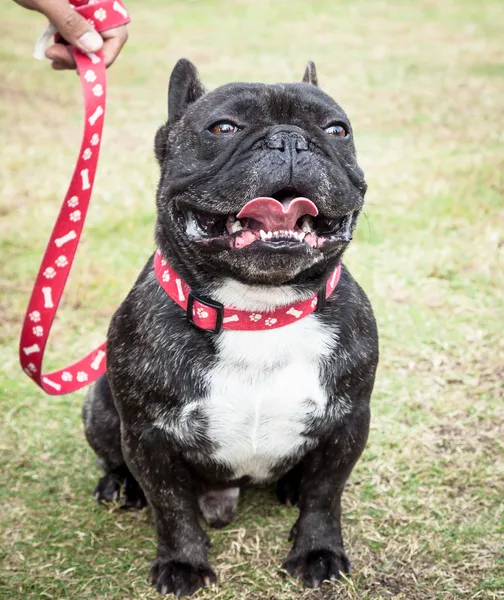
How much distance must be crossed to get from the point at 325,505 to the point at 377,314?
2.17 metres

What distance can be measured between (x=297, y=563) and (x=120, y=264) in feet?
10.4

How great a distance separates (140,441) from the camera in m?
3.00

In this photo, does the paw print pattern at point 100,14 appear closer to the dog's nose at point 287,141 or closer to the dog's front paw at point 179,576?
the dog's nose at point 287,141

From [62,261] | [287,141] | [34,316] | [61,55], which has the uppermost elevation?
[61,55]

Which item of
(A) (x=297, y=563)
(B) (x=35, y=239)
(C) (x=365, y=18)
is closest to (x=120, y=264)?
(B) (x=35, y=239)

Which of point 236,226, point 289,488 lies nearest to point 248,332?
point 236,226

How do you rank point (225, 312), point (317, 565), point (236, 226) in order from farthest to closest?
1. point (317, 565)
2. point (225, 312)
3. point (236, 226)

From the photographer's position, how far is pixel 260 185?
262 cm

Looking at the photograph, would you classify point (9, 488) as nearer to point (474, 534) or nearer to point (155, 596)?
point (155, 596)

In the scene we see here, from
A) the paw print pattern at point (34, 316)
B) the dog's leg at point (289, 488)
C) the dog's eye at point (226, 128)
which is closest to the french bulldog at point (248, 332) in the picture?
the dog's eye at point (226, 128)

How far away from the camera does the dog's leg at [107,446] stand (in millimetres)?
3418

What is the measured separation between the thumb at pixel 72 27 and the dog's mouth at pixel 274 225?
3.01 feet

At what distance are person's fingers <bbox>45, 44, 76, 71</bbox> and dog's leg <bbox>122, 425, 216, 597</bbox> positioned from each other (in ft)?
4.89

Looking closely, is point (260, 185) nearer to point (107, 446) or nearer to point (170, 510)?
point (170, 510)
